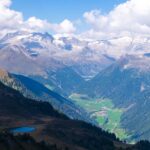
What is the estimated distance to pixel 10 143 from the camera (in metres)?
186

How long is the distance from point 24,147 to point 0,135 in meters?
11.8

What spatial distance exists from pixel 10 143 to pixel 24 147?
11.4m

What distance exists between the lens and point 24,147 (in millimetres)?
196375

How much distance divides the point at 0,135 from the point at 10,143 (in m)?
7.06

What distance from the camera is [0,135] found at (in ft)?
627
